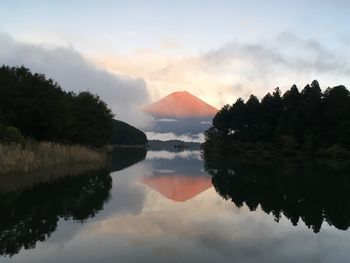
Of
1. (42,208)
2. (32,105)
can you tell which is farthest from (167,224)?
(32,105)

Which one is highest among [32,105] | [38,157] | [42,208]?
[32,105]

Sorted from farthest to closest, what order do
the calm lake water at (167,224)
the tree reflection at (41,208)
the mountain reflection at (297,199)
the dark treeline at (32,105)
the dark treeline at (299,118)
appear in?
the dark treeline at (299,118), the dark treeline at (32,105), the mountain reflection at (297,199), the tree reflection at (41,208), the calm lake water at (167,224)

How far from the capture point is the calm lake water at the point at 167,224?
8.73 metres

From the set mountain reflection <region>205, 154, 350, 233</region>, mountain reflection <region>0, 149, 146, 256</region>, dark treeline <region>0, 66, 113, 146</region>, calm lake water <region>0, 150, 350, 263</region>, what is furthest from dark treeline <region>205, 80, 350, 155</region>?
mountain reflection <region>0, 149, 146, 256</region>

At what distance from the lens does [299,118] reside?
7656cm

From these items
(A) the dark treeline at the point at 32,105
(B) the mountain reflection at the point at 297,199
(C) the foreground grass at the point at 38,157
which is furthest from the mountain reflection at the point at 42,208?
(A) the dark treeline at the point at 32,105

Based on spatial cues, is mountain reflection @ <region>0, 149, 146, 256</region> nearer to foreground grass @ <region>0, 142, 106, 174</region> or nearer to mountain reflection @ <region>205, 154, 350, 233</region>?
foreground grass @ <region>0, 142, 106, 174</region>

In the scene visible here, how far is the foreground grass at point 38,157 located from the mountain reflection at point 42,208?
1.20 meters

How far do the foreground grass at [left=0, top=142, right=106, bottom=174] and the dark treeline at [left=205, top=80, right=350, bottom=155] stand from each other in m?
43.0

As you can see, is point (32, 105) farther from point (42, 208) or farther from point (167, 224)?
point (167, 224)

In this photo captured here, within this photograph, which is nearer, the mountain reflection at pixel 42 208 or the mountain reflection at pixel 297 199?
the mountain reflection at pixel 42 208

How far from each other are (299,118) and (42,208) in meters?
67.8

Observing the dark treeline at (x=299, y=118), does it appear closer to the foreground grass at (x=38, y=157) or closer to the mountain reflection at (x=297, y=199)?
the foreground grass at (x=38, y=157)

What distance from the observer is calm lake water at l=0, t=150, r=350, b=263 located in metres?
8.73
